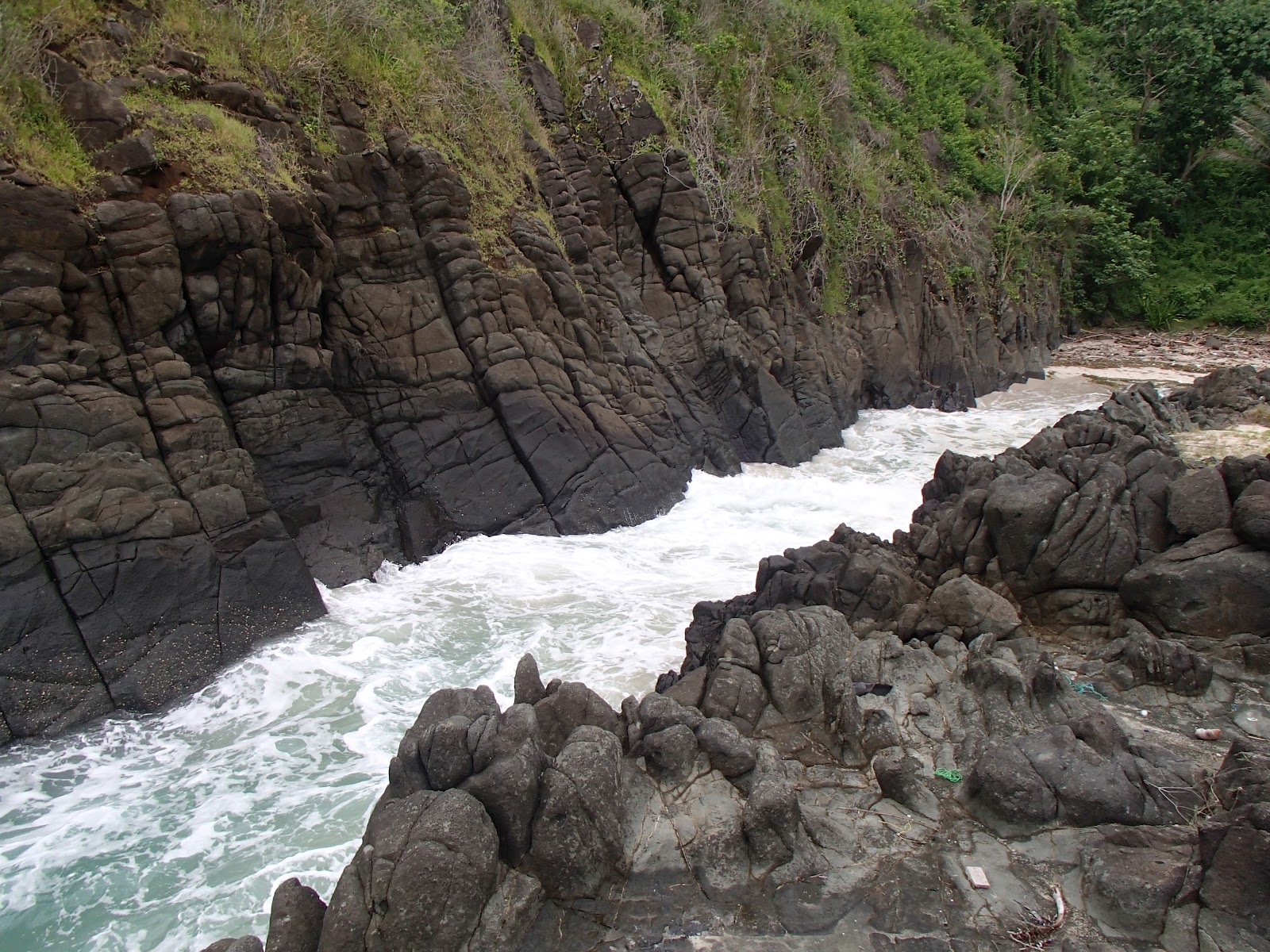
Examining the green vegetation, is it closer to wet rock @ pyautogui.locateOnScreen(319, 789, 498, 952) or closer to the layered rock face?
the layered rock face

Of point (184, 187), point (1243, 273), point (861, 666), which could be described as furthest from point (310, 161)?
point (1243, 273)

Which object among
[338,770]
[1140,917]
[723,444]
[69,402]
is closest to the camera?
[1140,917]

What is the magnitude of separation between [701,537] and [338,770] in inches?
280

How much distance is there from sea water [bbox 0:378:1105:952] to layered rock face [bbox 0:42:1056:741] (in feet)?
1.74

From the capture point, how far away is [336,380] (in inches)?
474

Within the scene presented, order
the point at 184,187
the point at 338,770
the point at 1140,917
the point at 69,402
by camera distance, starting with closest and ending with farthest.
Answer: the point at 1140,917
the point at 338,770
the point at 69,402
the point at 184,187

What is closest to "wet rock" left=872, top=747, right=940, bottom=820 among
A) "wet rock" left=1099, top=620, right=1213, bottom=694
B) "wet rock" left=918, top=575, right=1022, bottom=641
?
"wet rock" left=918, top=575, right=1022, bottom=641

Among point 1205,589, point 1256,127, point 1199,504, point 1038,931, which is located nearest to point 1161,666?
point 1205,589

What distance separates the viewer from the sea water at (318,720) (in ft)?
20.6

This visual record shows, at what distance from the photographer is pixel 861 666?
7.73 m

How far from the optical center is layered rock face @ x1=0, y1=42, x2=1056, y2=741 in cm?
850

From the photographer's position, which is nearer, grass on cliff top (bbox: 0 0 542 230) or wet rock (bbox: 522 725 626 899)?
wet rock (bbox: 522 725 626 899)

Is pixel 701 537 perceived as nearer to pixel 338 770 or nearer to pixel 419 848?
pixel 338 770

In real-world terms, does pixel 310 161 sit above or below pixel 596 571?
above
